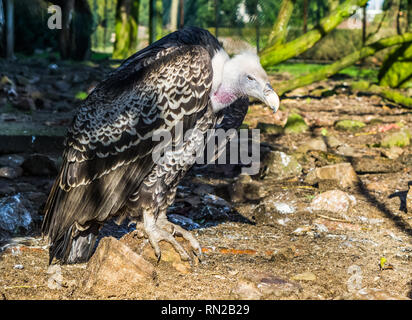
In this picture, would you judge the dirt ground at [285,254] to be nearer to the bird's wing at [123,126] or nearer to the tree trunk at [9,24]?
the bird's wing at [123,126]

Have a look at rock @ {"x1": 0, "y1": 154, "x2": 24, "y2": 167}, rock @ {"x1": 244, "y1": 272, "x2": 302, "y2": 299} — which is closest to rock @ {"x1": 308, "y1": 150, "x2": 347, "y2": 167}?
rock @ {"x1": 244, "y1": 272, "x2": 302, "y2": 299}

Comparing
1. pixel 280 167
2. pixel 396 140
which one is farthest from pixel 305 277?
pixel 396 140

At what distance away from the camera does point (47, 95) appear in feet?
28.1

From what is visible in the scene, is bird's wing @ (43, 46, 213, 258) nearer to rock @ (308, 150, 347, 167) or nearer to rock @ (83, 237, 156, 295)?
rock @ (83, 237, 156, 295)

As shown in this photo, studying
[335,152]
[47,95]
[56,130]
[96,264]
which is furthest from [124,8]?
[96,264]

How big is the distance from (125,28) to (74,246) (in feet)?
40.3

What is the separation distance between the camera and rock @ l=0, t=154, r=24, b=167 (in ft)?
17.3

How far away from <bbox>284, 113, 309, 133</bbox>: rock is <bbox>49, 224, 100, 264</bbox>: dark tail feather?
418 cm

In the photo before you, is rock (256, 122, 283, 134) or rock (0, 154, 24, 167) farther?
rock (256, 122, 283, 134)

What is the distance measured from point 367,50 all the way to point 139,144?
691 cm

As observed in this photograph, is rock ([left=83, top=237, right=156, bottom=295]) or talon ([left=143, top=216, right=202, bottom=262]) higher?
talon ([left=143, top=216, right=202, bottom=262])

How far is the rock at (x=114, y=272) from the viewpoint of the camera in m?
2.92
